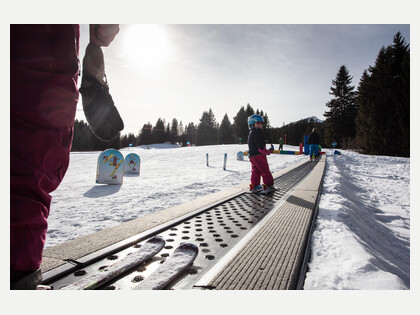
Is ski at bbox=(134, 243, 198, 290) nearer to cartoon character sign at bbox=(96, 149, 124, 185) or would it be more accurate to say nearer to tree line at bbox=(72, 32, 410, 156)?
tree line at bbox=(72, 32, 410, 156)

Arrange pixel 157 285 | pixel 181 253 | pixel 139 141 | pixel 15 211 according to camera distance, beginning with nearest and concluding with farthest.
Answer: pixel 15 211 → pixel 157 285 → pixel 181 253 → pixel 139 141

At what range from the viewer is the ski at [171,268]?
50.8 inches

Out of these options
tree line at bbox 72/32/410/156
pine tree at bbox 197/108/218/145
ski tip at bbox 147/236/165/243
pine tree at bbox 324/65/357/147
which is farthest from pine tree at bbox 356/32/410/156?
pine tree at bbox 197/108/218/145

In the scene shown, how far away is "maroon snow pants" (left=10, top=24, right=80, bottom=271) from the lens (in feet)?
2.93

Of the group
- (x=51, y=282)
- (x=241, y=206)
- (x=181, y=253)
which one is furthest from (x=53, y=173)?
(x=241, y=206)

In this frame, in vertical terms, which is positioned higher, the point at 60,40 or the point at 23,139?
the point at 60,40

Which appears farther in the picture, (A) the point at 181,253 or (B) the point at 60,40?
(A) the point at 181,253

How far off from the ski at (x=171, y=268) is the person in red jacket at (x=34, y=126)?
54 centimetres

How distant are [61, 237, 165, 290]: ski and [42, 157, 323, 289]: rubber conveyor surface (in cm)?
4

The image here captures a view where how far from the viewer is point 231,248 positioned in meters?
1.83

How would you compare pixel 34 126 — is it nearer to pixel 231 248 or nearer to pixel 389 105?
pixel 231 248

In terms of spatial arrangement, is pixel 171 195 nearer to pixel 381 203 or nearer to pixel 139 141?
pixel 381 203

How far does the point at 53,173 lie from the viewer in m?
1.02

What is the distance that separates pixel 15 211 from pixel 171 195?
429 cm
